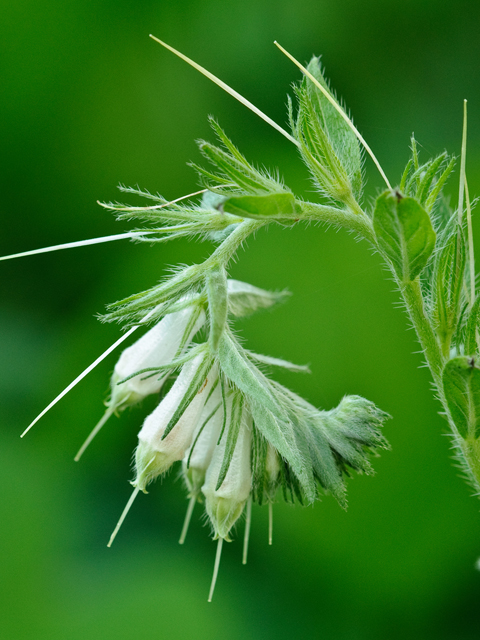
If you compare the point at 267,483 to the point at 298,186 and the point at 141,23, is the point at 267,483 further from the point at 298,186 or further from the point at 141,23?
the point at 141,23

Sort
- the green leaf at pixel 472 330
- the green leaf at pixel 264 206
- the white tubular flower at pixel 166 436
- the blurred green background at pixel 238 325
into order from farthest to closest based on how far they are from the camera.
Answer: the blurred green background at pixel 238 325
the white tubular flower at pixel 166 436
the green leaf at pixel 472 330
the green leaf at pixel 264 206

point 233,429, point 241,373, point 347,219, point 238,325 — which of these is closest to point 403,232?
point 347,219

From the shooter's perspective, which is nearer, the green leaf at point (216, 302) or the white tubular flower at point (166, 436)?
Answer: the green leaf at point (216, 302)

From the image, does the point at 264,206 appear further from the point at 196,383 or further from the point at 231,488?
the point at 231,488

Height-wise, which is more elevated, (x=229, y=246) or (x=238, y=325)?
(x=238, y=325)

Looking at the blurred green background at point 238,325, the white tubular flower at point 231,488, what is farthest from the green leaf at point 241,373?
the blurred green background at point 238,325

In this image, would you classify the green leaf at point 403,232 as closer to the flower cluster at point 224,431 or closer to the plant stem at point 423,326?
the plant stem at point 423,326

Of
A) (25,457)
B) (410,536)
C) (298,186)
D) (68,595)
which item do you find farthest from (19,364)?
(410,536)

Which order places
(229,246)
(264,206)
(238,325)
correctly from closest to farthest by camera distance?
(264,206) < (229,246) < (238,325)
